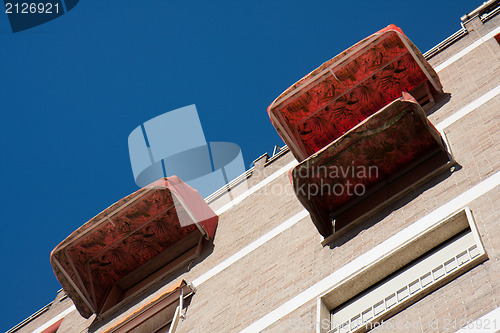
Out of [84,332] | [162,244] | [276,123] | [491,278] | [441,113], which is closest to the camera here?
[491,278]

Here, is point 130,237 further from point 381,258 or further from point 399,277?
point 399,277

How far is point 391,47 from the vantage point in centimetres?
1244

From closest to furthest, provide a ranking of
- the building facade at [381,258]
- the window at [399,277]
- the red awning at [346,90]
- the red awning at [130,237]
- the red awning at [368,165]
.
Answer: the building facade at [381,258], the window at [399,277], the red awning at [368,165], the red awning at [346,90], the red awning at [130,237]

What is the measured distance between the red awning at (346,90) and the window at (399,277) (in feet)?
13.3

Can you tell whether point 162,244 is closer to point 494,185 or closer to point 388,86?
point 388,86

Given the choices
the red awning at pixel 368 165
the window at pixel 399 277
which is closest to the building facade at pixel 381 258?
the window at pixel 399 277

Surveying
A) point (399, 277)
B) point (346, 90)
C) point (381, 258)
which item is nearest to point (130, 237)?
point (346, 90)

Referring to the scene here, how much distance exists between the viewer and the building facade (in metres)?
7.54

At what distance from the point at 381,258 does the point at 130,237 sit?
22.4ft

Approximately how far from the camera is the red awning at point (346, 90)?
12.4 meters

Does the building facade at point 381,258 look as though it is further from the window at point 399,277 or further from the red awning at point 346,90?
the red awning at point 346,90

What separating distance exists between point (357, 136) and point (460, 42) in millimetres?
4688

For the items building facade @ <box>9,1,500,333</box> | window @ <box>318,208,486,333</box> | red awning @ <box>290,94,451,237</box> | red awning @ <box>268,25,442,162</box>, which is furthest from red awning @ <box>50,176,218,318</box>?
window @ <box>318,208,486,333</box>

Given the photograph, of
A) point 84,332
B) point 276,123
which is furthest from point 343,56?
point 84,332
